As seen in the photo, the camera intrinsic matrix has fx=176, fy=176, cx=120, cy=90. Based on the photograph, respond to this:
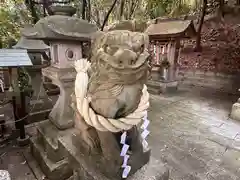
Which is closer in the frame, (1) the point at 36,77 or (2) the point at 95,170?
(2) the point at 95,170

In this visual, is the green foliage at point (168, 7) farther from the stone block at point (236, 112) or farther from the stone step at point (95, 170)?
the stone step at point (95, 170)

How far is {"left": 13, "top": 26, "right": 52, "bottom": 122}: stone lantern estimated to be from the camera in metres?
4.50

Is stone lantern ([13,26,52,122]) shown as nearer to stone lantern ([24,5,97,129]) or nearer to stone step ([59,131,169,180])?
stone lantern ([24,5,97,129])

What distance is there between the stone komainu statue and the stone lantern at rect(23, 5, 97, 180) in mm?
1327

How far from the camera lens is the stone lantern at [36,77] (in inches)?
177

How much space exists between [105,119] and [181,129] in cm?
327

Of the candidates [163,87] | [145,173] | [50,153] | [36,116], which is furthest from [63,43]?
[163,87]

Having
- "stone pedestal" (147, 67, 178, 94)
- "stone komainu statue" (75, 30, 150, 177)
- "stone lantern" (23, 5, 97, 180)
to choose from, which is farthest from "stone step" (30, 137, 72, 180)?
"stone pedestal" (147, 67, 178, 94)

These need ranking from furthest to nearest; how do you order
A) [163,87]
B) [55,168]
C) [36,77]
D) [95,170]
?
[163,87], [36,77], [55,168], [95,170]

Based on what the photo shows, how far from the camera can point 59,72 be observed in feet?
10.1

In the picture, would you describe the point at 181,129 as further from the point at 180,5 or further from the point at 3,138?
the point at 180,5

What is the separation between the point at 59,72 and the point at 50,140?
114 cm

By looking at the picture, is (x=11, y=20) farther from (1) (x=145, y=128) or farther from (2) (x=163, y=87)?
(1) (x=145, y=128)

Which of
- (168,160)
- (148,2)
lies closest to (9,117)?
(168,160)
